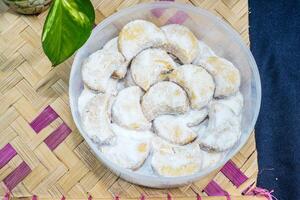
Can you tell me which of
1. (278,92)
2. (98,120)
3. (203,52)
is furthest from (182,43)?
(278,92)

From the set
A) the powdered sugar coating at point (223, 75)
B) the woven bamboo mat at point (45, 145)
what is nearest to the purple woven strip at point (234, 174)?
the woven bamboo mat at point (45, 145)

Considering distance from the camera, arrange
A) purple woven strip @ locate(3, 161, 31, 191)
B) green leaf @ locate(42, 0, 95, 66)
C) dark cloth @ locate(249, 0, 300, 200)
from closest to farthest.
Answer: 1. green leaf @ locate(42, 0, 95, 66)
2. purple woven strip @ locate(3, 161, 31, 191)
3. dark cloth @ locate(249, 0, 300, 200)

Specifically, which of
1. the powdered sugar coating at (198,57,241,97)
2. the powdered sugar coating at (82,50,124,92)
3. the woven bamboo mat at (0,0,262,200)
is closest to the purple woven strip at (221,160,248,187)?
the woven bamboo mat at (0,0,262,200)

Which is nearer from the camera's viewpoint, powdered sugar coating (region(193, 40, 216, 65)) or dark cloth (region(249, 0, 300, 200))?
powdered sugar coating (region(193, 40, 216, 65))

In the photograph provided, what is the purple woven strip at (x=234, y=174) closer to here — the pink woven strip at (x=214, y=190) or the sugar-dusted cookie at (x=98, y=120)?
the pink woven strip at (x=214, y=190)

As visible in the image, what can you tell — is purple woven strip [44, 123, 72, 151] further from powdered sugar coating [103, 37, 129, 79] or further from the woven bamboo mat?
powdered sugar coating [103, 37, 129, 79]

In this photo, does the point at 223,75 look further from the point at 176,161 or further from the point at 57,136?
the point at 57,136

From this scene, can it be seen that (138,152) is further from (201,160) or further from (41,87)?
(41,87)

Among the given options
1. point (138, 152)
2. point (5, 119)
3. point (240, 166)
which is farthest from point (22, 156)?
point (240, 166)
